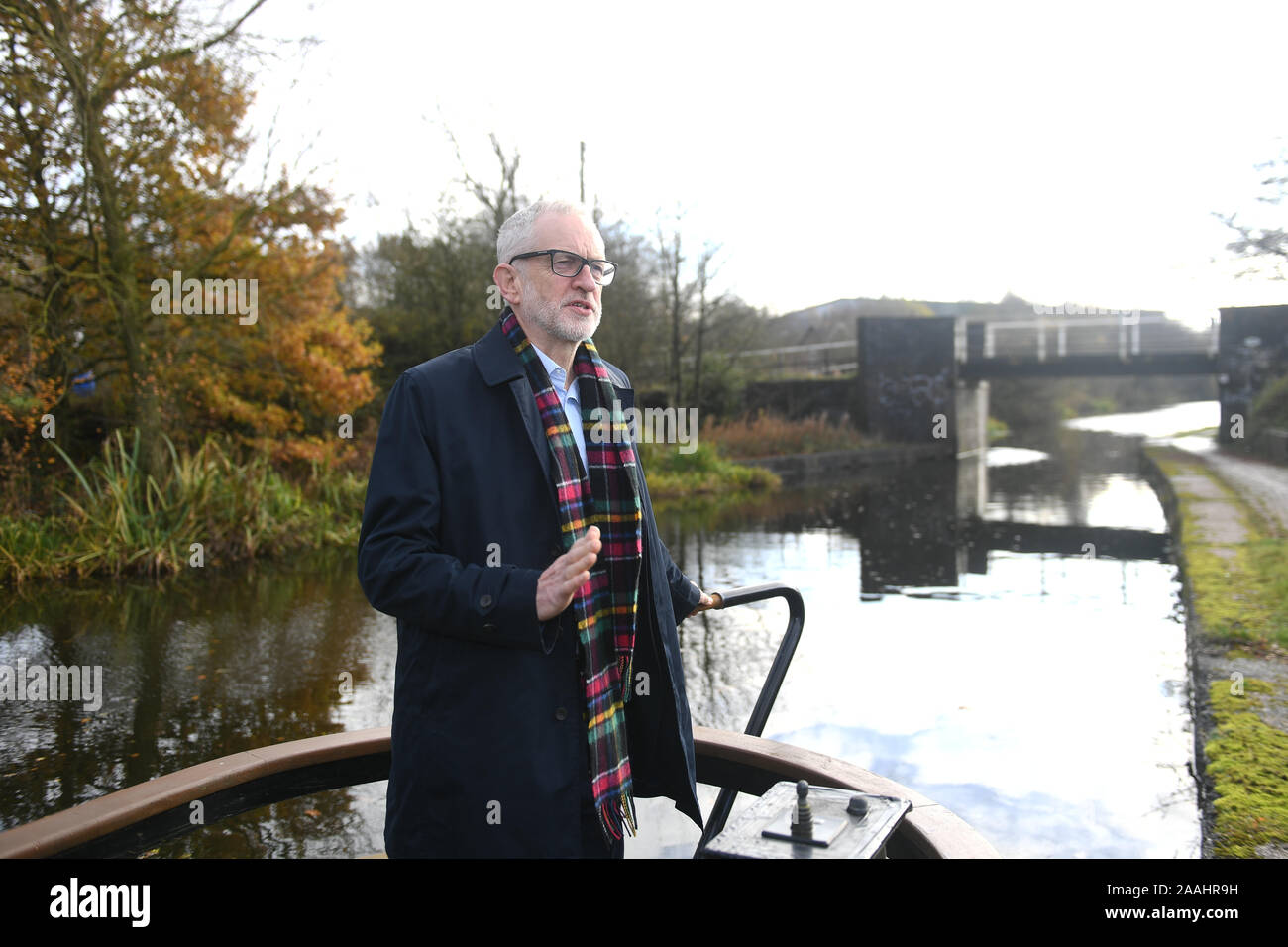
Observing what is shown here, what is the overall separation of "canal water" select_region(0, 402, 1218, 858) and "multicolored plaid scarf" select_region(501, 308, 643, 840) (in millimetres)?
1723

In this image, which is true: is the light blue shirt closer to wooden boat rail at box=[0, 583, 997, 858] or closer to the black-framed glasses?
the black-framed glasses

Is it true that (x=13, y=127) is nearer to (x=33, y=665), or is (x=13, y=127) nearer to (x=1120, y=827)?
(x=33, y=665)

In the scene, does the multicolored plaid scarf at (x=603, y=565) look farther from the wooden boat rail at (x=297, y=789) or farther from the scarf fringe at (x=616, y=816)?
the wooden boat rail at (x=297, y=789)

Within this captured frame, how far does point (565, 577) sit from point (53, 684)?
17.6ft

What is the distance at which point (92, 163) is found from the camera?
984 cm

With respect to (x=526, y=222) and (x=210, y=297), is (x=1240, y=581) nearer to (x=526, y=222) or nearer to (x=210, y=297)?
(x=526, y=222)

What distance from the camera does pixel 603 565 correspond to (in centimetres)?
211

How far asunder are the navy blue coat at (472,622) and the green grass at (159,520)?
26.7 ft

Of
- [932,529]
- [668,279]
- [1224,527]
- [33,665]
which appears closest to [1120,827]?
[33,665]

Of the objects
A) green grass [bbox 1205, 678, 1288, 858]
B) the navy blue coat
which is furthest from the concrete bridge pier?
the navy blue coat

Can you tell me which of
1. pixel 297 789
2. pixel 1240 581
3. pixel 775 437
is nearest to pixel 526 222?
pixel 297 789

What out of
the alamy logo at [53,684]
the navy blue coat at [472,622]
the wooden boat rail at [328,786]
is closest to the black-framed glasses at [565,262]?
the navy blue coat at [472,622]

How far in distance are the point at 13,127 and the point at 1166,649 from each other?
37.2 ft

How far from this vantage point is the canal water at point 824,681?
156 inches
